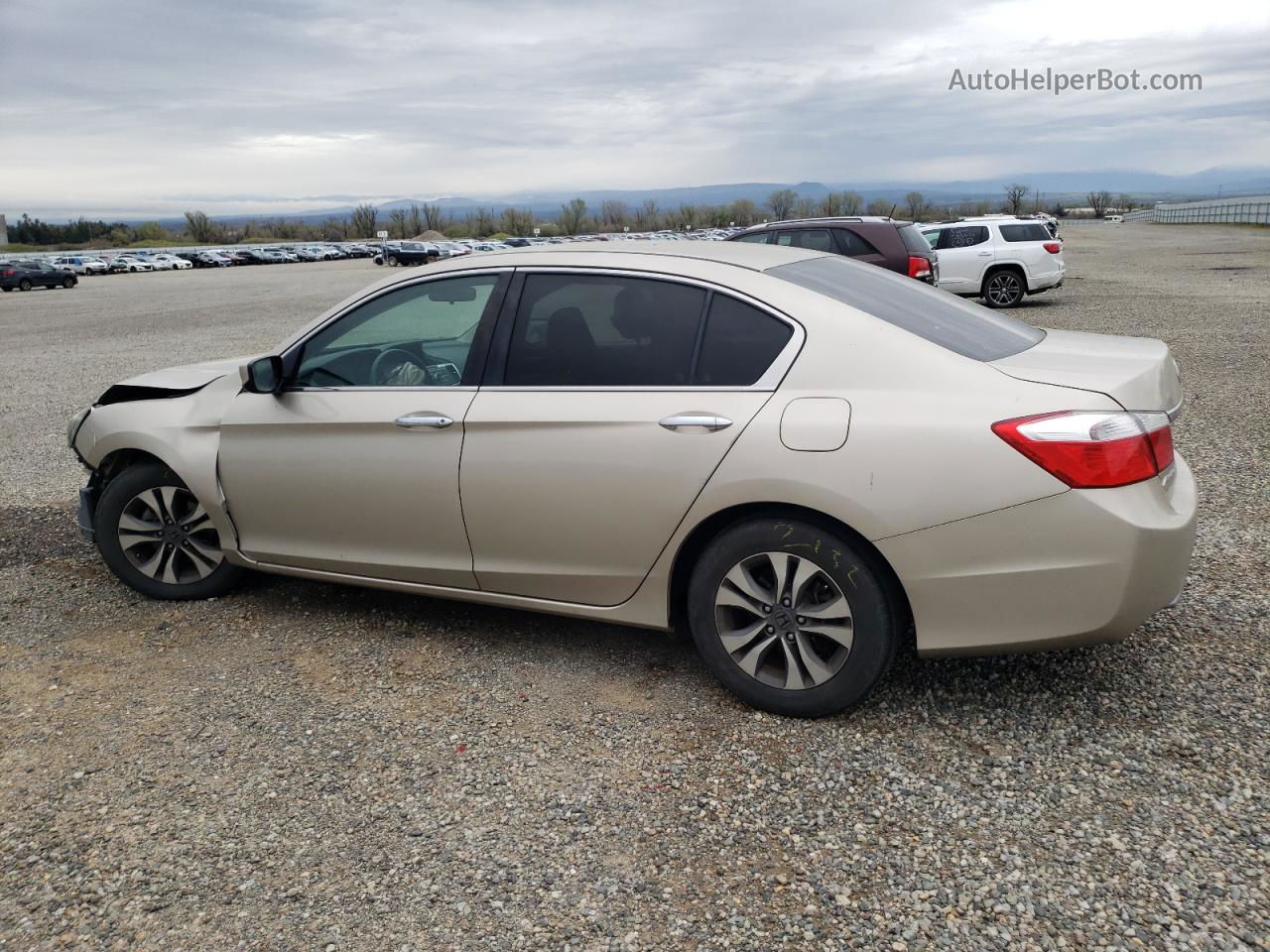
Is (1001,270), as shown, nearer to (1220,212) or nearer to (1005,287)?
(1005,287)

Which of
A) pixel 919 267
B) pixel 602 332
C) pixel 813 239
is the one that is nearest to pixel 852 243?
pixel 813 239

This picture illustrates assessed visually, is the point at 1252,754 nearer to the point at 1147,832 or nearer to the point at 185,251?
the point at 1147,832

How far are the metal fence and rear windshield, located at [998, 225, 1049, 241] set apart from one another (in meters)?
43.0

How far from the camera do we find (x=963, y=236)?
1895 centimetres

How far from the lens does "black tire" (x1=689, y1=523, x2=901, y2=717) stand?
130 inches

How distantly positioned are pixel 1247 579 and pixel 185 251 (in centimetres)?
8983

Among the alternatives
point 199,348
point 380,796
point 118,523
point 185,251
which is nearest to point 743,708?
point 380,796

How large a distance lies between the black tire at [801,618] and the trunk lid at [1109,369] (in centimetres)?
81

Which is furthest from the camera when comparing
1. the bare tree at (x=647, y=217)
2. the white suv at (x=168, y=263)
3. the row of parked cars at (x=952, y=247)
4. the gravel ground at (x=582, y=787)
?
the bare tree at (x=647, y=217)

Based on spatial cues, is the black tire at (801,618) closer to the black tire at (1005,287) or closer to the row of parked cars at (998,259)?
the row of parked cars at (998,259)

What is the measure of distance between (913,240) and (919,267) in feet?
2.18

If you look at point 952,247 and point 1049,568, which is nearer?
point 1049,568

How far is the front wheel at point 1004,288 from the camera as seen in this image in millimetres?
18703

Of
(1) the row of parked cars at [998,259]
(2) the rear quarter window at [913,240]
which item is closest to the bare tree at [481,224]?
(1) the row of parked cars at [998,259]
